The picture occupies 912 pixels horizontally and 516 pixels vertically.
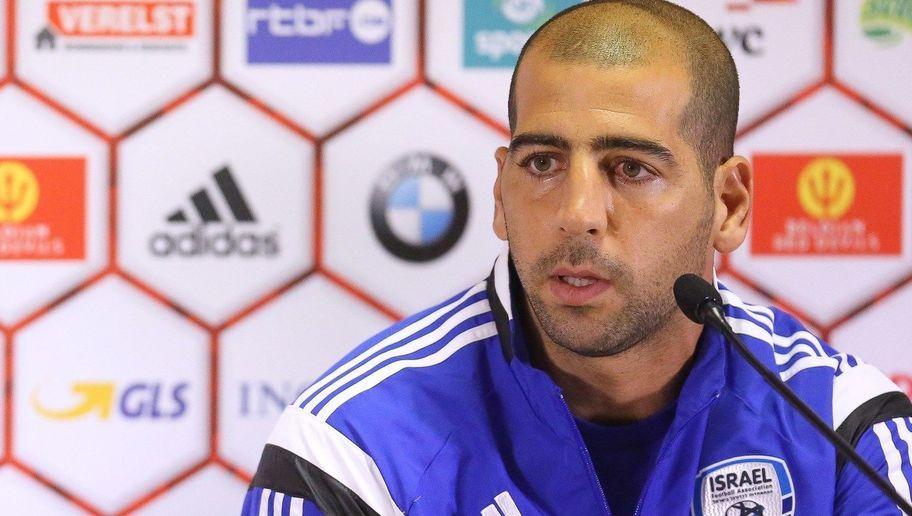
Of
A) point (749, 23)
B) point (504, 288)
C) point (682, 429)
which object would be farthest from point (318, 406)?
point (749, 23)

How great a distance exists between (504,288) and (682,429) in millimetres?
242

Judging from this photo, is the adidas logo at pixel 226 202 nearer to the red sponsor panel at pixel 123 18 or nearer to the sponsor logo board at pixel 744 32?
the red sponsor panel at pixel 123 18

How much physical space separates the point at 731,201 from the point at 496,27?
55 cm

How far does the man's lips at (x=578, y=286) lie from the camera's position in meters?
0.95

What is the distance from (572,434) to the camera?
100cm

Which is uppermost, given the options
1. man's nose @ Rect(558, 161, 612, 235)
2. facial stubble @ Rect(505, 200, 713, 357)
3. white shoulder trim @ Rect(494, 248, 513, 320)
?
man's nose @ Rect(558, 161, 612, 235)

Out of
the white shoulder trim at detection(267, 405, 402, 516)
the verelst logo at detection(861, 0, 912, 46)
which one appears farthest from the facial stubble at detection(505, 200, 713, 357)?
the verelst logo at detection(861, 0, 912, 46)

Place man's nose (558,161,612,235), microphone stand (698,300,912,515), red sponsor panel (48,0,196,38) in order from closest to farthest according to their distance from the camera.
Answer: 1. microphone stand (698,300,912,515)
2. man's nose (558,161,612,235)
3. red sponsor panel (48,0,196,38)

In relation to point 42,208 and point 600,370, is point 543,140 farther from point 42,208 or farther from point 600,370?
point 42,208

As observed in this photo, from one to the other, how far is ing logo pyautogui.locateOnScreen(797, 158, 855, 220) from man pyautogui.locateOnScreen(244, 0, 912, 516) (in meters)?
0.46

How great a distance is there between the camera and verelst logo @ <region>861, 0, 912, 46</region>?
154cm

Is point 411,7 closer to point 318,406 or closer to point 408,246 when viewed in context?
point 408,246

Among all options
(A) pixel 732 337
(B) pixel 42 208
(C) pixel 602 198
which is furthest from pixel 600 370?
(B) pixel 42 208

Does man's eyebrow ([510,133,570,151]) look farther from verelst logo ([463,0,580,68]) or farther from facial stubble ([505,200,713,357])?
verelst logo ([463,0,580,68])
